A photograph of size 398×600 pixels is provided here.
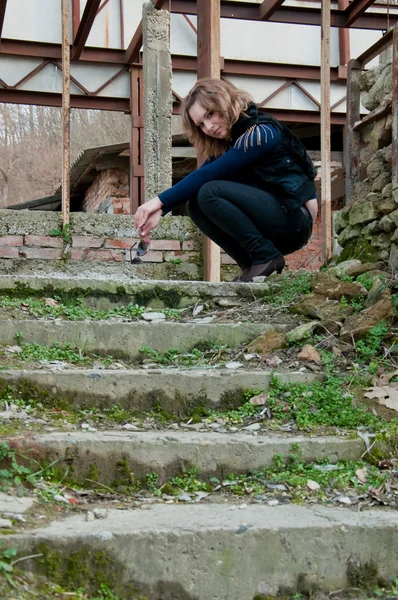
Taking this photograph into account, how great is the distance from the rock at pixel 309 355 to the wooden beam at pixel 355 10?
5.39 metres

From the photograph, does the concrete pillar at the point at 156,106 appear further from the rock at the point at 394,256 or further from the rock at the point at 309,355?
the rock at the point at 309,355

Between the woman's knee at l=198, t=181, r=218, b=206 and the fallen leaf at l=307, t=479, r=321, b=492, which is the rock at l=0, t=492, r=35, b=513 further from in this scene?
the woman's knee at l=198, t=181, r=218, b=206

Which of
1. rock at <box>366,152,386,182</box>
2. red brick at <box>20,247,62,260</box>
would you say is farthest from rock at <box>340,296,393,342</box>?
red brick at <box>20,247,62,260</box>

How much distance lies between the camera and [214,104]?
3.20 metres

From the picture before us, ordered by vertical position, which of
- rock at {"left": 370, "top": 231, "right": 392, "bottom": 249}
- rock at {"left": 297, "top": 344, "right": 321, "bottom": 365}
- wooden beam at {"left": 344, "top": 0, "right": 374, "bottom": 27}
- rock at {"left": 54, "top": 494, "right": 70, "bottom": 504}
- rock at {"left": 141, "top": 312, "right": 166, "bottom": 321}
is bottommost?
rock at {"left": 54, "top": 494, "right": 70, "bottom": 504}

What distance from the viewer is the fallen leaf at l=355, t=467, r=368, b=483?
5.97 feet

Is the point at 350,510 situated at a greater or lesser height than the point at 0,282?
lesser

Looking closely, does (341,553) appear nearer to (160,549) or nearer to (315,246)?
(160,549)

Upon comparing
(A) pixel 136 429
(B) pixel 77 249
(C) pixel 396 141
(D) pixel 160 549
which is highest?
(C) pixel 396 141

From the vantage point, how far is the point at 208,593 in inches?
58.2

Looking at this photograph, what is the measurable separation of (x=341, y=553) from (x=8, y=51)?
7.09m

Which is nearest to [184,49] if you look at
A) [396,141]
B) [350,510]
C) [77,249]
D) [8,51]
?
[8,51]

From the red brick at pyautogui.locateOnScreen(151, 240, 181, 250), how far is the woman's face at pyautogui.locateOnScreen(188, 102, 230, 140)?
4.95 feet

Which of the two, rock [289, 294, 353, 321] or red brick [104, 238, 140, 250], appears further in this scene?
red brick [104, 238, 140, 250]
